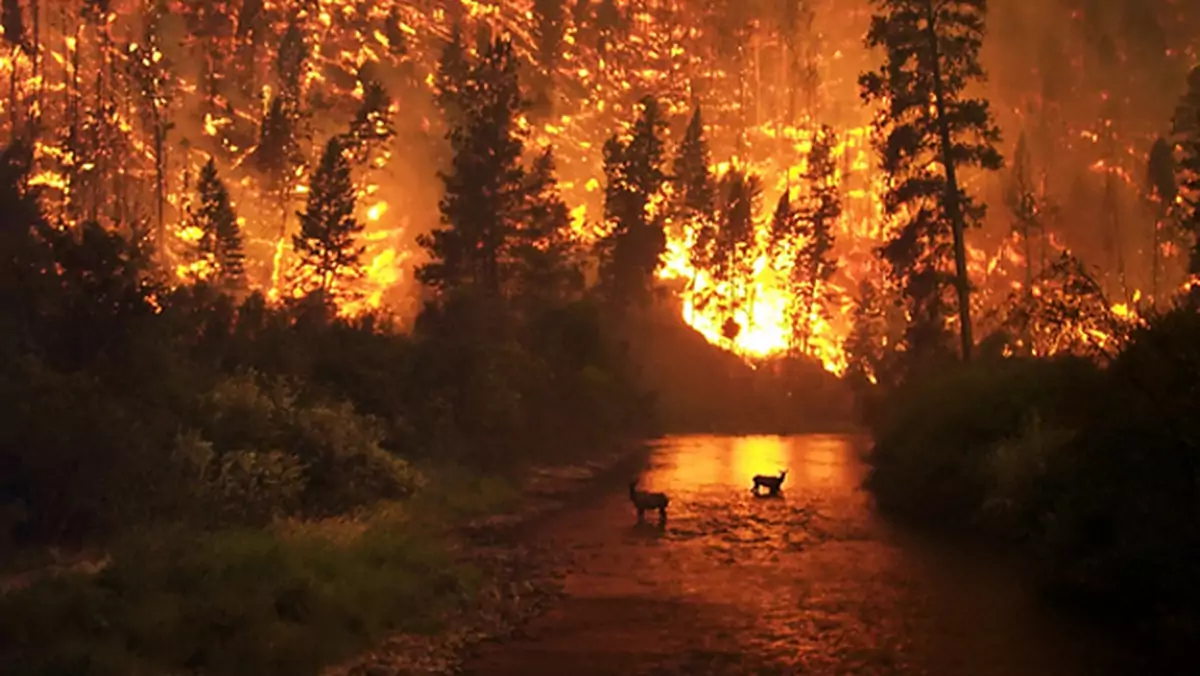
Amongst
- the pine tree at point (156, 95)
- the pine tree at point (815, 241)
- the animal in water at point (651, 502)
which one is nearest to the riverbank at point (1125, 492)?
the animal in water at point (651, 502)

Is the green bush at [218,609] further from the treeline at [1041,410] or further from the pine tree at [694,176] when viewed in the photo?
the pine tree at [694,176]

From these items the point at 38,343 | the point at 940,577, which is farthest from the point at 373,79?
the point at 940,577

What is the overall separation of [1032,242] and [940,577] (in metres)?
108

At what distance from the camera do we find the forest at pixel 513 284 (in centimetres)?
1526

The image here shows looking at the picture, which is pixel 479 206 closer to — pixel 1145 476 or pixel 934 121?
pixel 934 121

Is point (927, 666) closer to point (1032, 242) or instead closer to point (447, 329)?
point (447, 329)

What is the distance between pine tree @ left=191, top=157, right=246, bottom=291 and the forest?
0.36 metres

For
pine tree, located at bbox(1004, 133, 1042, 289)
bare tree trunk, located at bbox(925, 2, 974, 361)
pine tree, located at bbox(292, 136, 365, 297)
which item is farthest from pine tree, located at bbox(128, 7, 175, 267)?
pine tree, located at bbox(1004, 133, 1042, 289)

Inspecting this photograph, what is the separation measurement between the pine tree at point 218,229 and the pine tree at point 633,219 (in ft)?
106

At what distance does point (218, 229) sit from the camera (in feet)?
233

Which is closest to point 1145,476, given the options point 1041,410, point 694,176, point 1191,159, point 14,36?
point 1041,410

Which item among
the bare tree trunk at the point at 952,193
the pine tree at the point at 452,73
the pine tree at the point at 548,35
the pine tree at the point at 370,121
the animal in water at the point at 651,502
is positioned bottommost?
the animal in water at the point at 651,502

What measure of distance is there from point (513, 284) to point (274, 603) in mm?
55231

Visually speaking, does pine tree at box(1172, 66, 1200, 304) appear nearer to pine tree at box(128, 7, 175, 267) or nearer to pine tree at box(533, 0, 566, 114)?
pine tree at box(128, 7, 175, 267)
